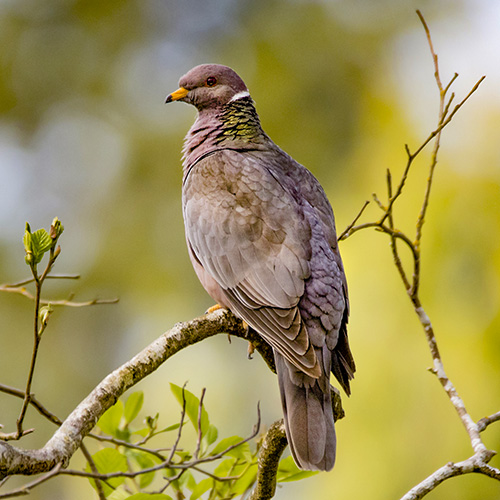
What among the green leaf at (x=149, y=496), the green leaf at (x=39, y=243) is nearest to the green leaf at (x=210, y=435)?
the green leaf at (x=149, y=496)

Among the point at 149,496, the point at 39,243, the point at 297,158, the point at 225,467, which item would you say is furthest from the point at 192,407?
the point at 297,158

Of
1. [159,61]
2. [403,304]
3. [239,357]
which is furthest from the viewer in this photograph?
[159,61]

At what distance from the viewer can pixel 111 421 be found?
253 cm

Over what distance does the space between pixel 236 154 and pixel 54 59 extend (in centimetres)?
1131

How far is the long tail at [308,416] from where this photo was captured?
95.7 inches

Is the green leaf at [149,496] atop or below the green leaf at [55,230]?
below

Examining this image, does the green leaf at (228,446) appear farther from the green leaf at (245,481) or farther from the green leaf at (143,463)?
the green leaf at (143,463)

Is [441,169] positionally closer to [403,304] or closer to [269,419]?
[403,304]

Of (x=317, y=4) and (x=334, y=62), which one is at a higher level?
(x=317, y=4)

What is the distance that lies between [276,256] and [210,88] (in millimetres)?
1203

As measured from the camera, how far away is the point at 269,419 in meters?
8.12

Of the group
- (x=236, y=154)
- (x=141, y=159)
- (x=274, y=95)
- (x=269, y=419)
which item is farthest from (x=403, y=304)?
(x=141, y=159)

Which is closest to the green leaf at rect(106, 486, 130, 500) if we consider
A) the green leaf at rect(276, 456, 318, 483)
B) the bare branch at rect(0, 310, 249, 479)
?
the bare branch at rect(0, 310, 249, 479)

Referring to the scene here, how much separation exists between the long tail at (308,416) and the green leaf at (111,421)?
1.89 feet
